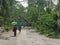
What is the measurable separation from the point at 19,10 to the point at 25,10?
8.43 m

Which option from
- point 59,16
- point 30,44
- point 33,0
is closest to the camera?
point 30,44

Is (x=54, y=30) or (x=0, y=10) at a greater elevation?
(x=0, y=10)

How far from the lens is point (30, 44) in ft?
58.2

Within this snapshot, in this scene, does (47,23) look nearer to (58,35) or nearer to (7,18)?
(58,35)

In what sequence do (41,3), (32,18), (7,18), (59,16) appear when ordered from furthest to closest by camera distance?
(41,3) → (32,18) → (7,18) → (59,16)

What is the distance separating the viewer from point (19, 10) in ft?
248

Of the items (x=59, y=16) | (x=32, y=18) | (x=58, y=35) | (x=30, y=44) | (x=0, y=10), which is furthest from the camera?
(x=32, y=18)

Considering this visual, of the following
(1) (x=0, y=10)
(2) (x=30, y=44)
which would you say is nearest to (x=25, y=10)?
(1) (x=0, y=10)

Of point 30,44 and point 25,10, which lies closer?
point 30,44

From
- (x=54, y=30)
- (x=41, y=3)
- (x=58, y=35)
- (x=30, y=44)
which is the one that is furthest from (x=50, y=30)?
(x=41, y=3)

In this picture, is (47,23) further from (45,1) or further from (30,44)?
(45,1)

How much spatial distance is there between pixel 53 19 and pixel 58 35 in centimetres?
280

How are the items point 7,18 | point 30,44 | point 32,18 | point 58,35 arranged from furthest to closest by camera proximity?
point 32,18 → point 7,18 → point 58,35 → point 30,44

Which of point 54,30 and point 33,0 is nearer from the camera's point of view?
point 54,30
